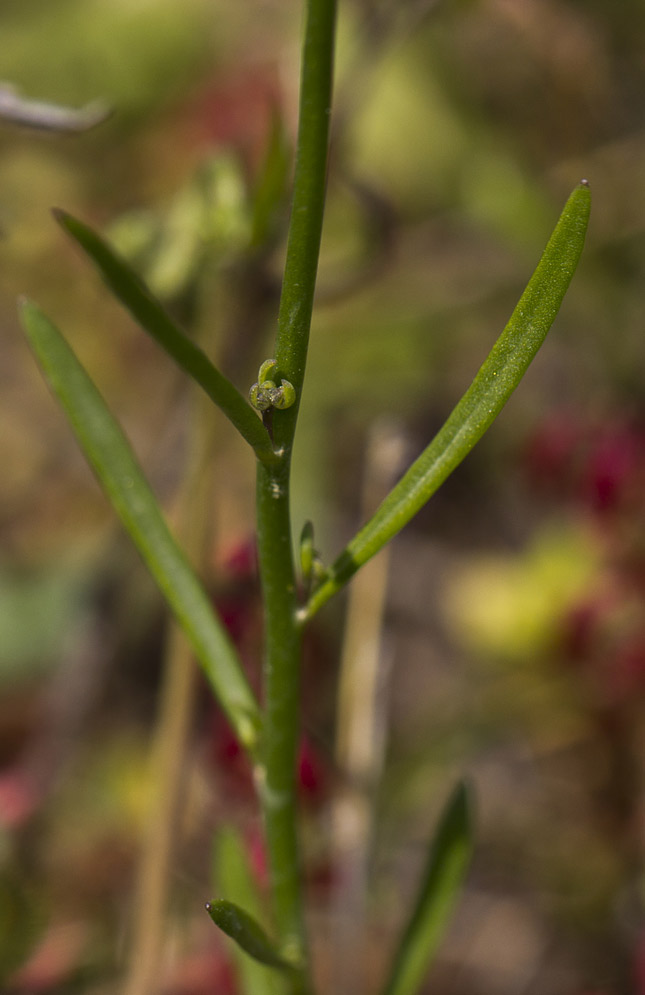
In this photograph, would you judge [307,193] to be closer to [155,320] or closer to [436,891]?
[155,320]

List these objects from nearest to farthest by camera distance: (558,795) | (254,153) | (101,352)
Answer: (558,795) < (254,153) < (101,352)

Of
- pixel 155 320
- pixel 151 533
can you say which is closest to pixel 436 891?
pixel 151 533

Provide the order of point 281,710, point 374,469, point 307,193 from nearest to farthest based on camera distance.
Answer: point 307,193, point 281,710, point 374,469

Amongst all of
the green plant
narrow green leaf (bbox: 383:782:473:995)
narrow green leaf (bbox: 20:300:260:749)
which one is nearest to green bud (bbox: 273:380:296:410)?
the green plant

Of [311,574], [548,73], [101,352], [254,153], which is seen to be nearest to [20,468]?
[101,352]

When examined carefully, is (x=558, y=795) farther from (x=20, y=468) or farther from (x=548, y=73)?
(x=548, y=73)

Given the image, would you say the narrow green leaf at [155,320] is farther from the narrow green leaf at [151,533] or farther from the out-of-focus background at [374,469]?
the out-of-focus background at [374,469]

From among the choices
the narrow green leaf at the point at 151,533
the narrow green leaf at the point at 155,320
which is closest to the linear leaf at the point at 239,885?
the narrow green leaf at the point at 151,533
